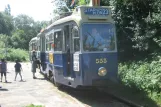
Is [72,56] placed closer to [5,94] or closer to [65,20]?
[65,20]

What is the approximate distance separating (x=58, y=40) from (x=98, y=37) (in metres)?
2.92

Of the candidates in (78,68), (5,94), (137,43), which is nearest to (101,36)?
(78,68)

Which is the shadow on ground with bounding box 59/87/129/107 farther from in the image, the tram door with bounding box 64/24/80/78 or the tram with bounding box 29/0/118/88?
the tram door with bounding box 64/24/80/78

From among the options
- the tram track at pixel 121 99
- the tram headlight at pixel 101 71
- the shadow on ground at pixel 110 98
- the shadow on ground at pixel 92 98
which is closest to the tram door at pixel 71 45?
the tram headlight at pixel 101 71

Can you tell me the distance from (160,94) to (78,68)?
3.14 metres

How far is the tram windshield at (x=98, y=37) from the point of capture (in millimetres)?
12188

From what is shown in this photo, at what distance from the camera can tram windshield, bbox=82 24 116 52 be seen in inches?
480

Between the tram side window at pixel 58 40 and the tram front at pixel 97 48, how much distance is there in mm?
2302

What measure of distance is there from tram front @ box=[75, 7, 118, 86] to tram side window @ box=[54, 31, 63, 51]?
2.30m

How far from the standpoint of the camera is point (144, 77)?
1310 cm

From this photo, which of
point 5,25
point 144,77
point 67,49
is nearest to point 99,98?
point 144,77

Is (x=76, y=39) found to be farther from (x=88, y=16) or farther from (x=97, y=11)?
(x=97, y=11)

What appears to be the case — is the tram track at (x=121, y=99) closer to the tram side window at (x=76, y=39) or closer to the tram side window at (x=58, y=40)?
the tram side window at (x=76, y=39)

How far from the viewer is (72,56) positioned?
12938mm
